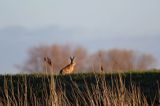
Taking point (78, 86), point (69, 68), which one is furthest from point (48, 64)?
point (69, 68)

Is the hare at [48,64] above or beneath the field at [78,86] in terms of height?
above

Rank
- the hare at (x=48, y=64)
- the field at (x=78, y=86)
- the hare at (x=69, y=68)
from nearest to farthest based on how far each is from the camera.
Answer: the hare at (x=48, y=64)
the field at (x=78, y=86)
the hare at (x=69, y=68)

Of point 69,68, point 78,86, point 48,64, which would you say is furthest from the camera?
point 69,68

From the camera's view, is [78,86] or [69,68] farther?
[69,68]

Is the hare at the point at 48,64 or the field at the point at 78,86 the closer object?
the hare at the point at 48,64

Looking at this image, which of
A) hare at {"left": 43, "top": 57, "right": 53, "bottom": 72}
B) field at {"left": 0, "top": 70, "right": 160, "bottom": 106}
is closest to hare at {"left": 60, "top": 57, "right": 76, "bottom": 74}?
field at {"left": 0, "top": 70, "right": 160, "bottom": 106}

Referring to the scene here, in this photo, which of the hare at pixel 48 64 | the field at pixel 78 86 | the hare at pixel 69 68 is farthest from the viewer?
the hare at pixel 69 68

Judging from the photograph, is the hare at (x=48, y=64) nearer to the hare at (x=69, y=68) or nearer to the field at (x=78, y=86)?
the field at (x=78, y=86)

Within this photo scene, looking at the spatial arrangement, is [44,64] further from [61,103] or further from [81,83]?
[81,83]

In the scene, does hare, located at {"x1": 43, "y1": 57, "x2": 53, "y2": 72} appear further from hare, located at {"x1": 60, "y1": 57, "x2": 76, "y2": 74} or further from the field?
hare, located at {"x1": 60, "y1": 57, "x2": 76, "y2": 74}

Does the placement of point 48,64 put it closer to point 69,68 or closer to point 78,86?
point 78,86

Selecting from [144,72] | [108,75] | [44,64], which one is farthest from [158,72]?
[44,64]

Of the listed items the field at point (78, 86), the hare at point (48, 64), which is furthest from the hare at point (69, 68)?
the hare at point (48, 64)

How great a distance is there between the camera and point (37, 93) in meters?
15.1
